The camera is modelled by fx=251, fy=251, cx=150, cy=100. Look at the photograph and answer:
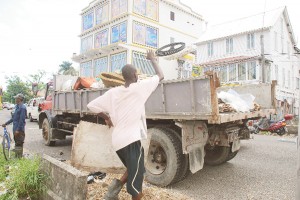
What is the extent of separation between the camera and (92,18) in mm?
29969

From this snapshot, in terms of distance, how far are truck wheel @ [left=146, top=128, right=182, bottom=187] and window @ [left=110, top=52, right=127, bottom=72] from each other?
20334 millimetres

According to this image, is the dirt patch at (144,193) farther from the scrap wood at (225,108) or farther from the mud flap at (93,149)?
the scrap wood at (225,108)

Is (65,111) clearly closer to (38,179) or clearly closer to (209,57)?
(38,179)

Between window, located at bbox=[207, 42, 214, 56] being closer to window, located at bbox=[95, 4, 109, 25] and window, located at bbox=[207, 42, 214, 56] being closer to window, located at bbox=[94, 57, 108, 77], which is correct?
window, located at bbox=[94, 57, 108, 77]

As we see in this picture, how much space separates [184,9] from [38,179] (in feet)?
101

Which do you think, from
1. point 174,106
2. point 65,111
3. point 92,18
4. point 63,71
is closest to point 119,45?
point 92,18

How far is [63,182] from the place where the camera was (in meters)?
3.26

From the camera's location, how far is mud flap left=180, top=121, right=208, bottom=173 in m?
4.03

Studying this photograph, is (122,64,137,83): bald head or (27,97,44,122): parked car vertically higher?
(122,64,137,83): bald head

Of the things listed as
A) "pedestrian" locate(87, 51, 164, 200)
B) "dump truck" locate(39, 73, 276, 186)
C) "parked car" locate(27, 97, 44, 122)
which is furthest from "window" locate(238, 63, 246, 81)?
"pedestrian" locate(87, 51, 164, 200)

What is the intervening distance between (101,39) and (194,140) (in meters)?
25.8

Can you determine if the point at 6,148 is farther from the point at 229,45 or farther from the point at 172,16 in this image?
the point at 172,16

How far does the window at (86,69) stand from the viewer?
96.0 ft

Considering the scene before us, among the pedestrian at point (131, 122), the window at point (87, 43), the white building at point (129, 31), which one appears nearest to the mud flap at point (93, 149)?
the pedestrian at point (131, 122)
